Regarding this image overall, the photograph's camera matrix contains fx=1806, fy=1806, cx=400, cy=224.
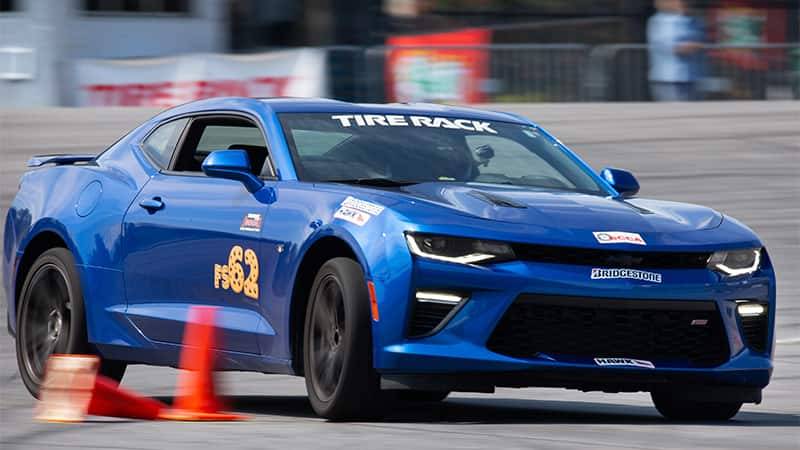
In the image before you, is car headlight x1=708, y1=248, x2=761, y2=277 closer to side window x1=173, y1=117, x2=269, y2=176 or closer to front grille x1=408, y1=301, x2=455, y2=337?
front grille x1=408, y1=301, x2=455, y2=337

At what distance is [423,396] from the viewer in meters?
8.85

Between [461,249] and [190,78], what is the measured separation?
16187 millimetres

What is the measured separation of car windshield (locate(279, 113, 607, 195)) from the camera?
26.1 ft

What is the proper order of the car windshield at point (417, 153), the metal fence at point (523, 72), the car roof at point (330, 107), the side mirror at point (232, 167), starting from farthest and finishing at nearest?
the metal fence at point (523, 72) < the car roof at point (330, 107) < the car windshield at point (417, 153) < the side mirror at point (232, 167)

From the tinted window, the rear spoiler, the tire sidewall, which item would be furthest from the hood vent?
the rear spoiler

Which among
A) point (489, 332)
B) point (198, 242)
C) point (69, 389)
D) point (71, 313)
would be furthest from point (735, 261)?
point (71, 313)

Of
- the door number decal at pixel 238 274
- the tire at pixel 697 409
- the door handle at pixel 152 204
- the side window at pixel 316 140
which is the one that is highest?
the side window at pixel 316 140

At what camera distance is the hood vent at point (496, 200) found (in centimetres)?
727

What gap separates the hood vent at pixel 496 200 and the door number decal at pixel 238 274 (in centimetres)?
100

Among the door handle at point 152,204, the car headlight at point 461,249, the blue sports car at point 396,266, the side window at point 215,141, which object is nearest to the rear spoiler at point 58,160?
the blue sports car at point 396,266

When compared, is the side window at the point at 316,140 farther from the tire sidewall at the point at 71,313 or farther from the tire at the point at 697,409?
the tire at the point at 697,409

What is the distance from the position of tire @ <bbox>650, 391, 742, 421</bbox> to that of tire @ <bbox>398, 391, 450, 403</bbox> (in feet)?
4.03

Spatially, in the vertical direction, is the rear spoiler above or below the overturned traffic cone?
above

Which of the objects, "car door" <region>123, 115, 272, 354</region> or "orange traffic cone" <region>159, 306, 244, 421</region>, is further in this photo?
"car door" <region>123, 115, 272, 354</region>
